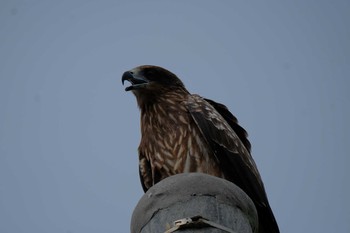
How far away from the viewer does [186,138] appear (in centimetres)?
648

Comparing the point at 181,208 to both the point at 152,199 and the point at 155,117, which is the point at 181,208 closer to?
the point at 152,199

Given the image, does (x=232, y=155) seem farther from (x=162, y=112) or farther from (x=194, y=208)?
(x=194, y=208)

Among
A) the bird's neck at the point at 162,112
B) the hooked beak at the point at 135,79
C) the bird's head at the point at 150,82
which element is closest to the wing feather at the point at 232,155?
the bird's neck at the point at 162,112

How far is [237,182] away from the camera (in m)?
6.09

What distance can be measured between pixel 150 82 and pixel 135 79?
20 centimetres

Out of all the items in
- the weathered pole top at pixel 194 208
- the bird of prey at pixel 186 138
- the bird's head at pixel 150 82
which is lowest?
the weathered pole top at pixel 194 208

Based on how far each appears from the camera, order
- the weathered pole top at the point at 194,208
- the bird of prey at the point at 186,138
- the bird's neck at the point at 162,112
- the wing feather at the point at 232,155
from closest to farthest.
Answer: the weathered pole top at the point at 194,208 → the wing feather at the point at 232,155 → the bird of prey at the point at 186,138 → the bird's neck at the point at 162,112

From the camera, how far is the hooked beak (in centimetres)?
709

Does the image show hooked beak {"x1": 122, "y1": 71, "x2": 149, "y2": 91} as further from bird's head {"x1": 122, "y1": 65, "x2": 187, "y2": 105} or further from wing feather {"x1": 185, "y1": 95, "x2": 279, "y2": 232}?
wing feather {"x1": 185, "y1": 95, "x2": 279, "y2": 232}

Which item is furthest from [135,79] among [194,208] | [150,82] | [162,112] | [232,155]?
[194,208]

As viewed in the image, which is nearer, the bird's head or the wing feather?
the wing feather

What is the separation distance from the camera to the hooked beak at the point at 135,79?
709 cm

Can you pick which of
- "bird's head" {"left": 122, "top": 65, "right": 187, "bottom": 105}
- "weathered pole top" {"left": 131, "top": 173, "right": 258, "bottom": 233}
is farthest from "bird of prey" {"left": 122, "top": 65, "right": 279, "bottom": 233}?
"weathered pole top" {"left": 131, "top": 173, "right": 258, "bottom": 233}

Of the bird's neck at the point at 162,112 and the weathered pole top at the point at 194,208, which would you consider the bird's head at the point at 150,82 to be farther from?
the weathered pole top at the point at 194,208
